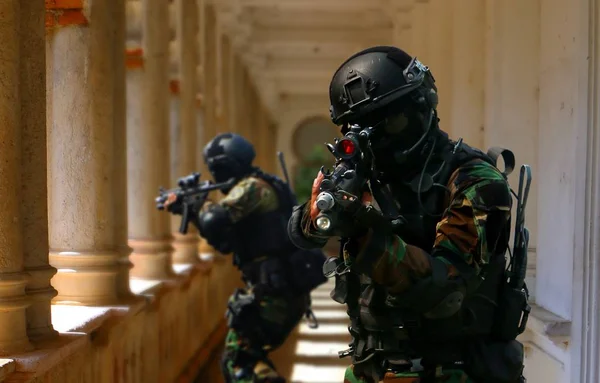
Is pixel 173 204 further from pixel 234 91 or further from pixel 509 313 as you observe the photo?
pixel 234 91

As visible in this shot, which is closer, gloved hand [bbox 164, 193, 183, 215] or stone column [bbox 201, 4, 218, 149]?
gloved hand [bbox 164, 193, 183, 215]

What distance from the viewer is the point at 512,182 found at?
15.3ft

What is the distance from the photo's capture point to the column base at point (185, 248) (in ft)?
25.9

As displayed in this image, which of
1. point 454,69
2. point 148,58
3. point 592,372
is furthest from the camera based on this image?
point 148,58

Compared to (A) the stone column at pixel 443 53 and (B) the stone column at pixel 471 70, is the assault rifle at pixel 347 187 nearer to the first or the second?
(B) the stone column at pixel 471 70

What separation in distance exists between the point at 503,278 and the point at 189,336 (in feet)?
16.6

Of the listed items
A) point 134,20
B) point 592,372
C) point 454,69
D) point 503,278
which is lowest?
point 592,372

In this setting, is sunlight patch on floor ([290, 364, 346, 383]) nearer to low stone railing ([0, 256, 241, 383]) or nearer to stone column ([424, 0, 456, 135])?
low stone railing ([0, 256, 241, 383])

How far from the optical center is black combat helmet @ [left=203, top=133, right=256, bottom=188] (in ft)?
18.5

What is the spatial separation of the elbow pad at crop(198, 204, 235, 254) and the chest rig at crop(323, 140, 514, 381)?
107 inches

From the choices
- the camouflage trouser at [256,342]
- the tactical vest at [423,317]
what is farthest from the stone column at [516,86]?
the tactical vest at [423,317]

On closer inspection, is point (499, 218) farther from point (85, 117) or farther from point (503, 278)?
point (85, 117)

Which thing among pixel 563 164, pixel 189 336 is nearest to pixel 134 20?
pixel 189 336

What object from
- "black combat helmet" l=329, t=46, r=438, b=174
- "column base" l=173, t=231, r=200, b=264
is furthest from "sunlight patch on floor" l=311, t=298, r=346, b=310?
"black combat helmet" l=329, t=46, r=438, b=174
